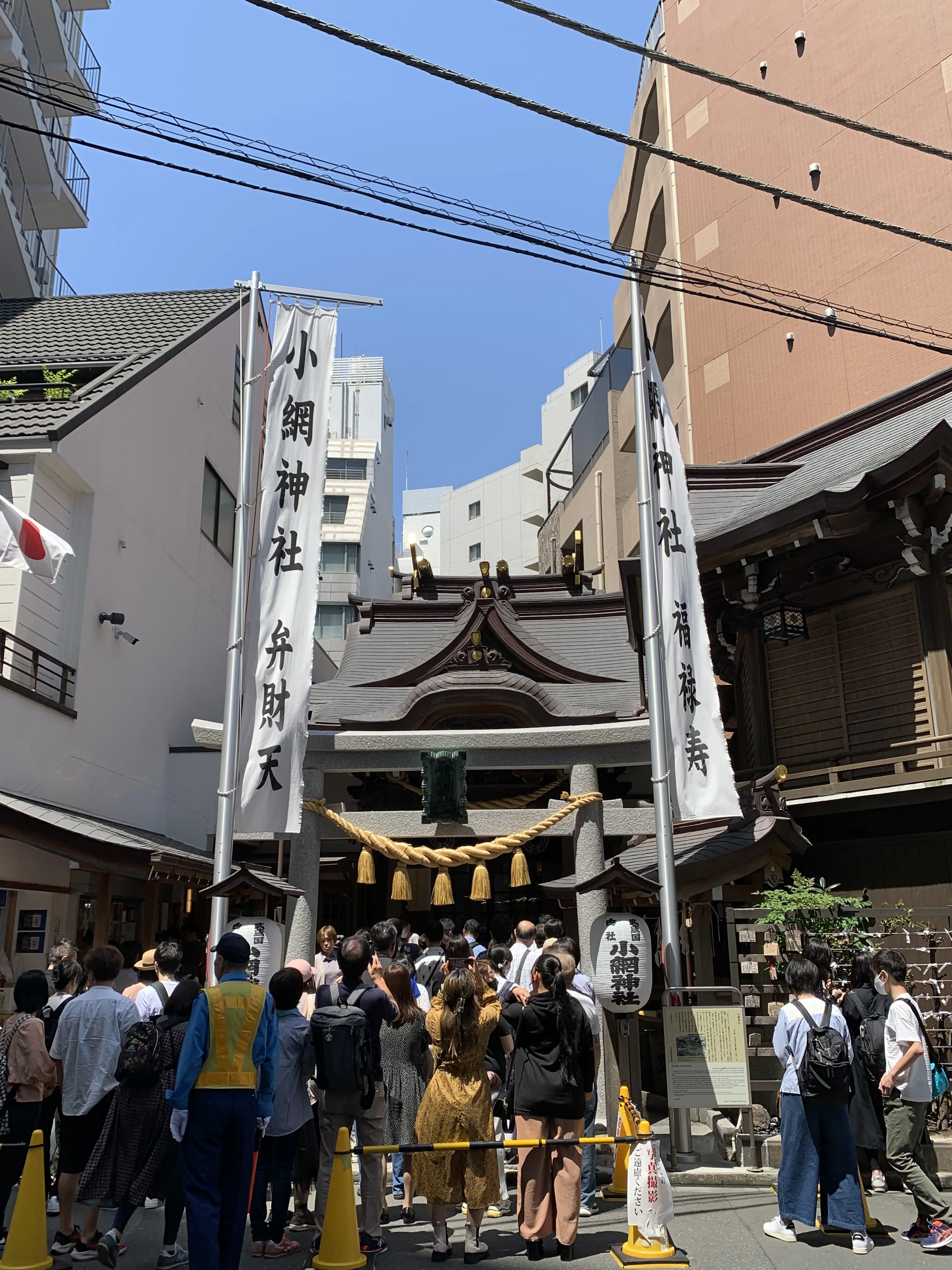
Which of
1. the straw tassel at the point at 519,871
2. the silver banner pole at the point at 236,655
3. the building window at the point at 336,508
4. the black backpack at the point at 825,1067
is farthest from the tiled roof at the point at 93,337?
the building window at the point at 336,508

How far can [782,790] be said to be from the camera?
13266 millimetres

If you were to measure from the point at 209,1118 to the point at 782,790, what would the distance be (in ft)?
31.6

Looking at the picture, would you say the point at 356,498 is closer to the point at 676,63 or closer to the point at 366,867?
the point at 366,867

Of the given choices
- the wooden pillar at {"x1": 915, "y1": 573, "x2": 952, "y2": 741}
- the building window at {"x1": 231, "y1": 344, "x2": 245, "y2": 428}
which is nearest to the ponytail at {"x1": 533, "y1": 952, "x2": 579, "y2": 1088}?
the wooden pillar at {"x1": 915, "y1": 573, "x2": 952, "y2": 741}

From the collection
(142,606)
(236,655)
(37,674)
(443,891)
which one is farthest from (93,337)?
(443,891)

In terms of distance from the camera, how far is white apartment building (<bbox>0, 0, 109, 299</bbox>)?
25453 mm

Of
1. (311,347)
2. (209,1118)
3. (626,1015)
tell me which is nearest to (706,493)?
(311,347)

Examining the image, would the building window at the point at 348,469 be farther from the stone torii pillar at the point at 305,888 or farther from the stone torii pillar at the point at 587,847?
the stone torii pillar at the point at 587,847

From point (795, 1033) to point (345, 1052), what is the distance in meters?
3.00

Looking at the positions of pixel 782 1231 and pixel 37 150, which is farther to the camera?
pixel 37 150

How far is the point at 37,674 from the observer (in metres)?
14.0

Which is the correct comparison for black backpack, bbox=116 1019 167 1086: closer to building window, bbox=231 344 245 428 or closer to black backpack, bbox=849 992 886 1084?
black backpack, bbox=849 992 886 1084

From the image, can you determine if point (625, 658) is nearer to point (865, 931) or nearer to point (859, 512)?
point (859, 512)

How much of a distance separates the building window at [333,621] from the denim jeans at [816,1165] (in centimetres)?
4129
